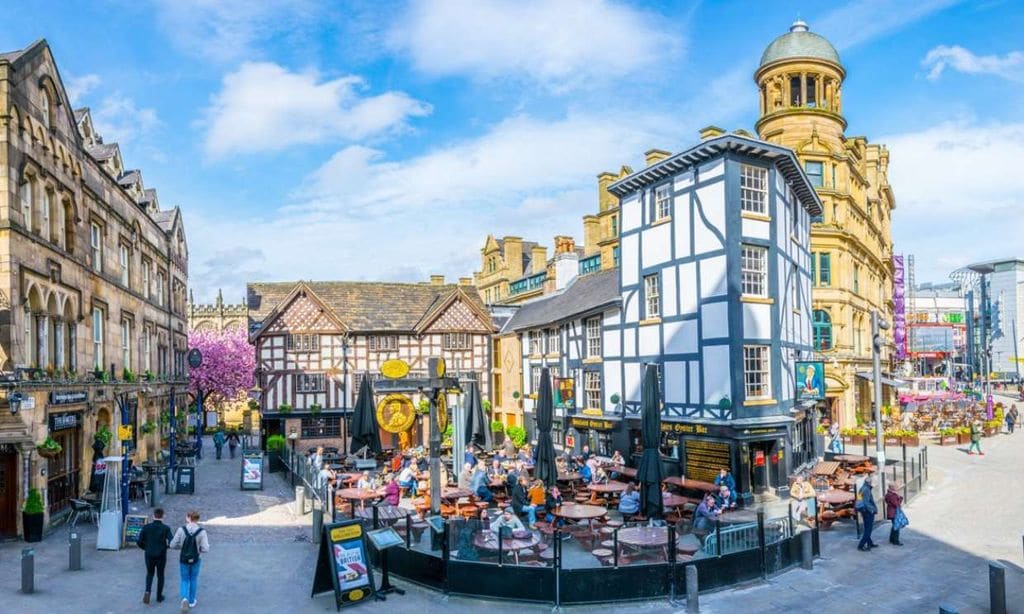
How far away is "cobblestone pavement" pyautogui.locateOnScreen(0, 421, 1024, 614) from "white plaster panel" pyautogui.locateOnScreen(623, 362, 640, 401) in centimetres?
986

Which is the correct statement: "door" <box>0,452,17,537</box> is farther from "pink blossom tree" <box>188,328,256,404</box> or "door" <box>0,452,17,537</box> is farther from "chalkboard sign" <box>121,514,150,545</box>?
"pink blossom tree" <box>188,328,256,404</box>

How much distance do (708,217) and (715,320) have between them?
135 inches

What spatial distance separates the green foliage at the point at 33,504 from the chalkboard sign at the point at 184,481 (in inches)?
309

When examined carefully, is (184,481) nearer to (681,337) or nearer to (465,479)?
(465,479)

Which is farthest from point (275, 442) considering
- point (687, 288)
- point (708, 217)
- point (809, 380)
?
point (809, 380)

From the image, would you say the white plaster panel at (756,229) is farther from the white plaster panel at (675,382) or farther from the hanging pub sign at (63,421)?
the hanging pub sign at (63,421)

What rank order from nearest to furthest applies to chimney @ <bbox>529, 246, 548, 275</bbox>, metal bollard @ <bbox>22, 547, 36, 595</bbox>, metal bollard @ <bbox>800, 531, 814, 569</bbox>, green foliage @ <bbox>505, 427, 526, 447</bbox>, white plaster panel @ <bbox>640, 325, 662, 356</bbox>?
metal bollard @ <bbox>22, 547, 36, 595</bbox> → metal bollard @ <bbox>800, 531, 814, 569</bbox> → white plaster panel @ <bbox>640, 325, 662, 356</bbox> → green foliage @ <bbox>505, 427, 526, 447</bbox> → chimney @ <bbox>529, 246, 548, 275</bbox>

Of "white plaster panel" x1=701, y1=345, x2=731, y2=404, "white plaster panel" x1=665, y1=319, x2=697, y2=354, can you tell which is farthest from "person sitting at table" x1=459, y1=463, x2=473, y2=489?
"white plaster panel" x1=665, y1=319, x2=697, y2=354

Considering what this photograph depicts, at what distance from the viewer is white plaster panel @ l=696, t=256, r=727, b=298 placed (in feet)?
80.0

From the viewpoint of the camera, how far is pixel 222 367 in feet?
188

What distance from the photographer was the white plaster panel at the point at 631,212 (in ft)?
94.0

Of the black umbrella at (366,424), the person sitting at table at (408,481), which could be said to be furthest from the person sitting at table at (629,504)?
the black umbrella at (366,424)

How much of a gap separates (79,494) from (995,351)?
150 m

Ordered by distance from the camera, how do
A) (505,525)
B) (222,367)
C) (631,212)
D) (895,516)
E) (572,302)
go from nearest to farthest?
(505,525) → (895,516) → (631,212) → (572,302) → (222,367)
